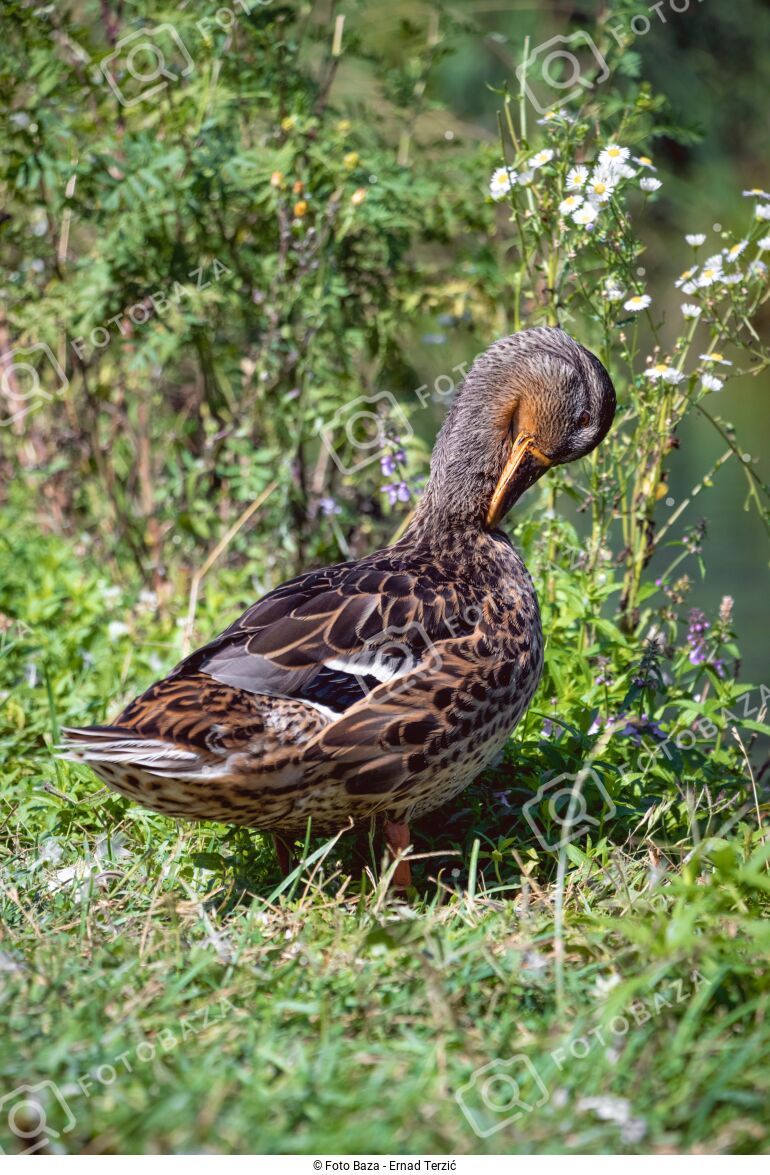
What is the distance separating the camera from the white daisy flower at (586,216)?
3.87 meters

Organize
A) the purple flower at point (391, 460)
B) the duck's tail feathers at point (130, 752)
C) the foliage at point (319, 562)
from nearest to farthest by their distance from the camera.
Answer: the foliage at point (319, 562) → the duck's tail feathers at point (130, 752) → the purple flower at point (391, 460)

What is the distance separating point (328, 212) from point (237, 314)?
0.76 metres

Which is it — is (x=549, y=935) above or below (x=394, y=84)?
below

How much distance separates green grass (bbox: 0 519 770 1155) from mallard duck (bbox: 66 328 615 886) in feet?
0.79

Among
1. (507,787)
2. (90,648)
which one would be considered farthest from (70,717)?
(507,787)

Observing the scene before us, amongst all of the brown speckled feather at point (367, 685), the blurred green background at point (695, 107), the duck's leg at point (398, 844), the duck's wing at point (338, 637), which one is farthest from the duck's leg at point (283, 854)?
the blurred green background at point (695, 107)

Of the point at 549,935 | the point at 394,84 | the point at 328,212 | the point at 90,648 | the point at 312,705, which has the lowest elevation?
the point at 90,648

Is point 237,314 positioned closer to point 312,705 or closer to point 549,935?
point 312,705

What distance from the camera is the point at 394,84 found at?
564 centimetres

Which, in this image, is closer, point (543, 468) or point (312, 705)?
point (312, 705)

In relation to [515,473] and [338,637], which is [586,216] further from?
[338,637]

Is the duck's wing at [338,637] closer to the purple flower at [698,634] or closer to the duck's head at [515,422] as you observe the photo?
the duck's head at [515,422]

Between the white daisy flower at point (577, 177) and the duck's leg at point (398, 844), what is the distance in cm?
202
